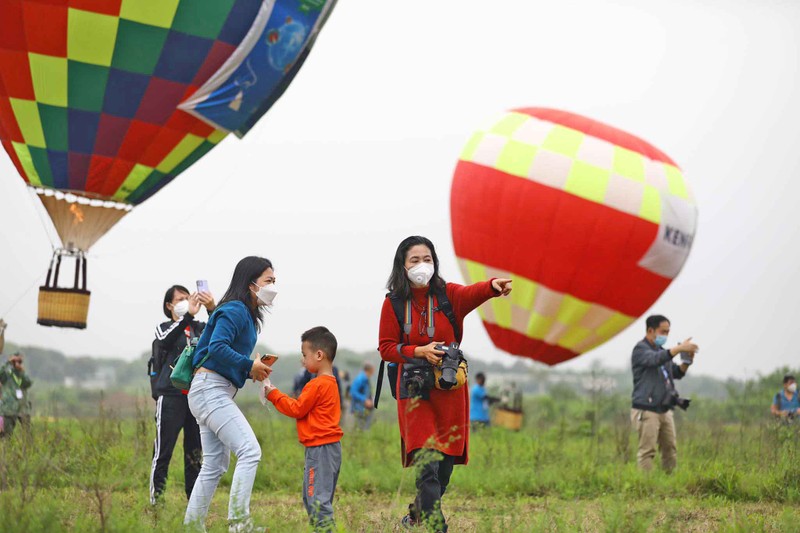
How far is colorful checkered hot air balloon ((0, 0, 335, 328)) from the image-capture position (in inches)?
425

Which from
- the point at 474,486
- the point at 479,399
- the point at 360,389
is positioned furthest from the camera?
the point at 360,389

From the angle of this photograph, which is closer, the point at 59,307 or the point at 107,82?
the point at 107,82

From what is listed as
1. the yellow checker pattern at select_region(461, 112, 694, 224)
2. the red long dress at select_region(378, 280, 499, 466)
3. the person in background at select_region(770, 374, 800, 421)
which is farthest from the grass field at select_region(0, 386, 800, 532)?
the yellow checker pattern at select_region(461, 112, 694, 224)

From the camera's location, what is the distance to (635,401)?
10172 millimetres

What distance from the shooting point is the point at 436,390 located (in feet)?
19.2

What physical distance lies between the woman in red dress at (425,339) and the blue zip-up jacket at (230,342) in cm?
79

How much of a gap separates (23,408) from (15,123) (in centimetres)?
334

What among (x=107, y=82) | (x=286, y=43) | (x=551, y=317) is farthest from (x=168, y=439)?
(x=551, y=317)

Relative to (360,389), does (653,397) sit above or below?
above

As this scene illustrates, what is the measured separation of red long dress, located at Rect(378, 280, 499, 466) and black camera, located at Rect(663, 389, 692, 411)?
15.2ft

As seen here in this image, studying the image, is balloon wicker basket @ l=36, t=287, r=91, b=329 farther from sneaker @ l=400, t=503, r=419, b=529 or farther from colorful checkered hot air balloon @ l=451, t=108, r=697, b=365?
colorful checkered hot air balloon @ l=451, t=108, r=697, b=365

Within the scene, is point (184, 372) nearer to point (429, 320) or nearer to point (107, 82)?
point (429, 320)

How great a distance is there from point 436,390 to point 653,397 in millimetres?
4796

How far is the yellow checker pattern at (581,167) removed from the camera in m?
18.0
